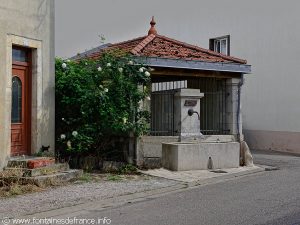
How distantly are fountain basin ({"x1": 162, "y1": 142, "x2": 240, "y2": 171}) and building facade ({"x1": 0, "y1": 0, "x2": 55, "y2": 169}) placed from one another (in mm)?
3092

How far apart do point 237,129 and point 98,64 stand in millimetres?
4983

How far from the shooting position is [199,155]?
12.6 m

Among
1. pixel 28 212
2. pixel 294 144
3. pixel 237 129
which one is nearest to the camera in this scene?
pixel 28 212

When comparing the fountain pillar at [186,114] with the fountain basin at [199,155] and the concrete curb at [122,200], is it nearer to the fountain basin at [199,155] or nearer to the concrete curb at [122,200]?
the fountain basin at [199,155]

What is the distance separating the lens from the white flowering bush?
1172 cm

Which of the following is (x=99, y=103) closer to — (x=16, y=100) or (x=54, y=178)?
(x=16, y=100)

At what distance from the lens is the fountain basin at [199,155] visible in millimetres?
12250

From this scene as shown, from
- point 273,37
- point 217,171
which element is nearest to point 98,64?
point 217,171

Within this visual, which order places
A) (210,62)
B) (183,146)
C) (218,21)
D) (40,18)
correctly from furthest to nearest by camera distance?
(218,21) → (210,62) → (183,146) → (40,18)

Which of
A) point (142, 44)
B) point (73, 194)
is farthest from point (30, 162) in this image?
Result: point (142, 44)

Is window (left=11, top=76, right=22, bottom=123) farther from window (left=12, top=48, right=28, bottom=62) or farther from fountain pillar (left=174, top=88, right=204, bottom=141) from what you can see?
fountain pillar (left=174, top=88, right=204, bottom=141)

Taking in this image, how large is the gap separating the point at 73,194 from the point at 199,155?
4.52 meters

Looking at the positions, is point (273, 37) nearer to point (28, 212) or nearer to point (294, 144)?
point (294, 144)

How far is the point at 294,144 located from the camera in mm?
17859
